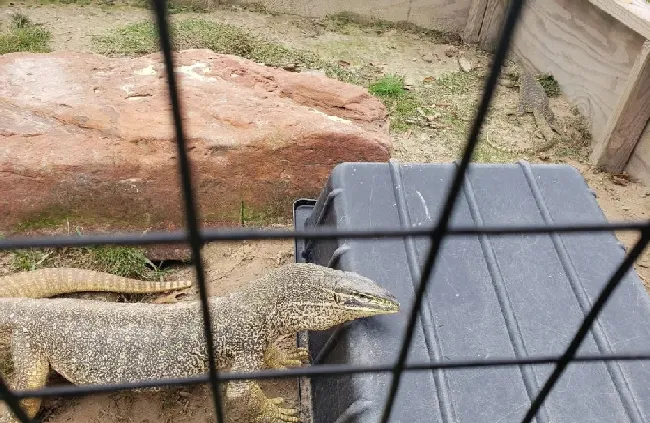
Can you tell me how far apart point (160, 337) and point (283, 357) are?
62 cm

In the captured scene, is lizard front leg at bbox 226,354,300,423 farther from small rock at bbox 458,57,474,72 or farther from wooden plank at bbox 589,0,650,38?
small rock at bbox 458,57,474,72

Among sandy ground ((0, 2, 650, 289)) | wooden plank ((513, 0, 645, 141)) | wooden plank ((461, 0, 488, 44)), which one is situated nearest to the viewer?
wooden plank ((513, 0, 645, 141))

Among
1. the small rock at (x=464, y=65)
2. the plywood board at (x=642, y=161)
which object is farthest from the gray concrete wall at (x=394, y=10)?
the plywood board at (x=642, y=161)

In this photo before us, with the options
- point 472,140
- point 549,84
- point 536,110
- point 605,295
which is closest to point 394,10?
point 549,84

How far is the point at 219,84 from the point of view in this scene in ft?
13.5

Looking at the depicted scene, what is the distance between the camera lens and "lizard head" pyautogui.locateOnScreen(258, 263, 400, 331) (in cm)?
242

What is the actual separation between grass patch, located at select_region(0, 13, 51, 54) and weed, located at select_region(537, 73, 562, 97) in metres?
4.86

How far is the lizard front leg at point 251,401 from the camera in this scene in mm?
2791

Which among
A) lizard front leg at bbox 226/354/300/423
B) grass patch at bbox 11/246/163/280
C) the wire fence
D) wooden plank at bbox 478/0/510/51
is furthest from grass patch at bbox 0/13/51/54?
the wire fence

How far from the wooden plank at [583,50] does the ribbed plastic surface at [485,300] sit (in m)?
2.22

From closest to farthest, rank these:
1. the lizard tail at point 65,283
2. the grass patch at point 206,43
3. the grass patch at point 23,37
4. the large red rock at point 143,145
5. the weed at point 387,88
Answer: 1. the lizard tail at point 65,283
2. the large red rock at point 143,145
3. the grass patch at point 23,37
4. the weed at point 387,88
5. the grass patch at point 206,43

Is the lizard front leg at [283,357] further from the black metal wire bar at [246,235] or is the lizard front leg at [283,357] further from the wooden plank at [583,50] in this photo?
the wooden plank at [583,50]

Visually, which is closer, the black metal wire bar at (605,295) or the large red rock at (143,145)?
the black metal wire bar at (605,295)

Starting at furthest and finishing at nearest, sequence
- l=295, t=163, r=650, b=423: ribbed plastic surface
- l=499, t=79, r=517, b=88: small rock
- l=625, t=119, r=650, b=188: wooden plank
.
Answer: l=499, t=79, r=517, b=88: small rock
l=625, t=119, r=650, b=188: wooden plank
l=295, t=163, r=650, b=423: ribbed plastic surface
